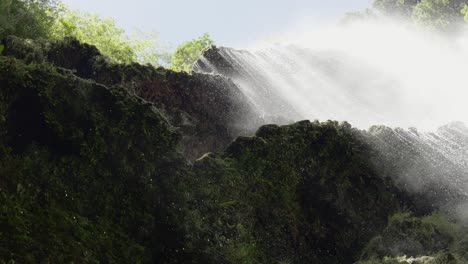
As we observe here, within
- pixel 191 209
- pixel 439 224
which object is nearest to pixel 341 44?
pixel 439 224

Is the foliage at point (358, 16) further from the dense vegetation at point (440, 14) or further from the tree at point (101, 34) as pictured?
the tree at point (101, 34)

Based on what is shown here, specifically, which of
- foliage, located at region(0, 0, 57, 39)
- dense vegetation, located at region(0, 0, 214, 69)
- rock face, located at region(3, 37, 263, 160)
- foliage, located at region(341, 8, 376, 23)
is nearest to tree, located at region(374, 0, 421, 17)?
foliage, located at region(341, 8, 376, 23)

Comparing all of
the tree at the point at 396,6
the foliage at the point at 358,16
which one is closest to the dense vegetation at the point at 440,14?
the tree at the point at 396,6

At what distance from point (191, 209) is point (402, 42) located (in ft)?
150

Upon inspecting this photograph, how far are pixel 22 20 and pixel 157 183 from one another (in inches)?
404

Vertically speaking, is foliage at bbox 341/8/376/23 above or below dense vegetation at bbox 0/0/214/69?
above

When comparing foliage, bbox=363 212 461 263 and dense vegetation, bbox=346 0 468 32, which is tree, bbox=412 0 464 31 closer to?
dense vegetation, bbox=346 0 468 32

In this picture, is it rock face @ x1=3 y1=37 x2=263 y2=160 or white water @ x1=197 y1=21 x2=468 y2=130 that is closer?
rock face @ x1=3 y1=37 x2=263 y2=160

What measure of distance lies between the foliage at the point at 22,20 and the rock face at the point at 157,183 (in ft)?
5.29

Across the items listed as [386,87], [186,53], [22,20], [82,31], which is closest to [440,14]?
[386,87]

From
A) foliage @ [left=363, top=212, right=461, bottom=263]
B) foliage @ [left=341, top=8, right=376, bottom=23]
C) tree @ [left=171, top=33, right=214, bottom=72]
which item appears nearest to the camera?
foliage @ [left=363, top=212, right=461, bottom=263]

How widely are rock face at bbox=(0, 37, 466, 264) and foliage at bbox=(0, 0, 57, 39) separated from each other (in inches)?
63.5

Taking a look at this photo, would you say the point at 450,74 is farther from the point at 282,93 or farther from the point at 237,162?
the point at 237,162

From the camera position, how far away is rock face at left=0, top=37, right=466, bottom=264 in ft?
33.1
